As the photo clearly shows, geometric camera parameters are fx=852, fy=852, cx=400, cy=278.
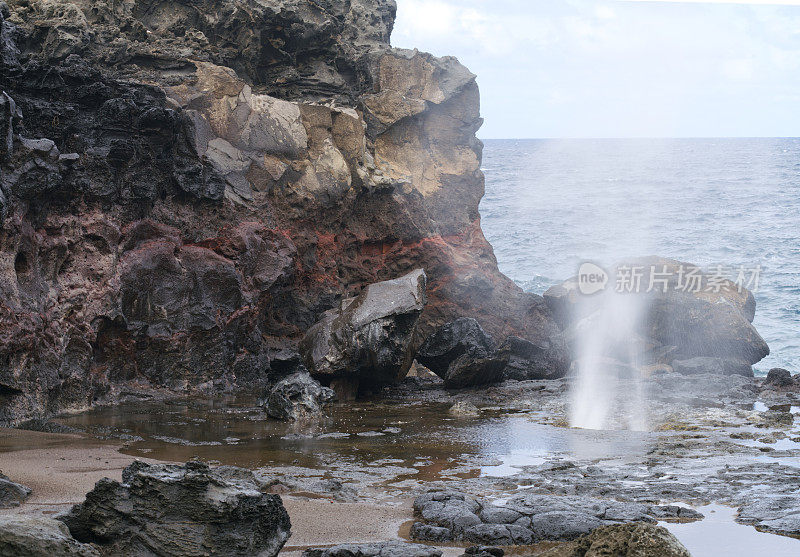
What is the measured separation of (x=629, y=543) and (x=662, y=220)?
33.4 meters

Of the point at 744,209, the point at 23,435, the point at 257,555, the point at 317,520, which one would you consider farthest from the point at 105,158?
the point at 744,209

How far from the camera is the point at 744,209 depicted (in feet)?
119

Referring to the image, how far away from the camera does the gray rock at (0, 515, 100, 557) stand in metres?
3.25

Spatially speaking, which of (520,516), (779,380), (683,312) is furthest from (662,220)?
(520,516)

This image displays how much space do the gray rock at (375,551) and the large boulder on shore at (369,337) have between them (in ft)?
20.8

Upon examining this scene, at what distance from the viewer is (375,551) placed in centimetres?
405

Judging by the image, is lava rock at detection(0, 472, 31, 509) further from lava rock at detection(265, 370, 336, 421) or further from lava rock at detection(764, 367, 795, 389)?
lava rock at detection(764, 367, 795, 389)

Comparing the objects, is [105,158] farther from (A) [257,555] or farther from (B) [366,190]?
(A) [257,555]

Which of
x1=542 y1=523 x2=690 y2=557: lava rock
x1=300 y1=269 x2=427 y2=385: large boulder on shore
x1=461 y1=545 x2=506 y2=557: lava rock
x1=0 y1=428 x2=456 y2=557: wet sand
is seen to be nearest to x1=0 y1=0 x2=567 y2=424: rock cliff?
x1=300 y1=269 x2=427 y2=385: large boulder on shore

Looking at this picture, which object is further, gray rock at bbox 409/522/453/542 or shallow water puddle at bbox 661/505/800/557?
gray rock at bbox 409/522/453/542

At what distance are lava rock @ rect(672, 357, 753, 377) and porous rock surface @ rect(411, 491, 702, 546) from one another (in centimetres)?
788

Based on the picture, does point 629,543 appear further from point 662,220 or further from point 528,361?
point 662,220

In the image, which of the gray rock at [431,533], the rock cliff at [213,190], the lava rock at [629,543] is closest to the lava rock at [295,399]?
the rock cliff at [213,190]

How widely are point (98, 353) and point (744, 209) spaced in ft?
107
